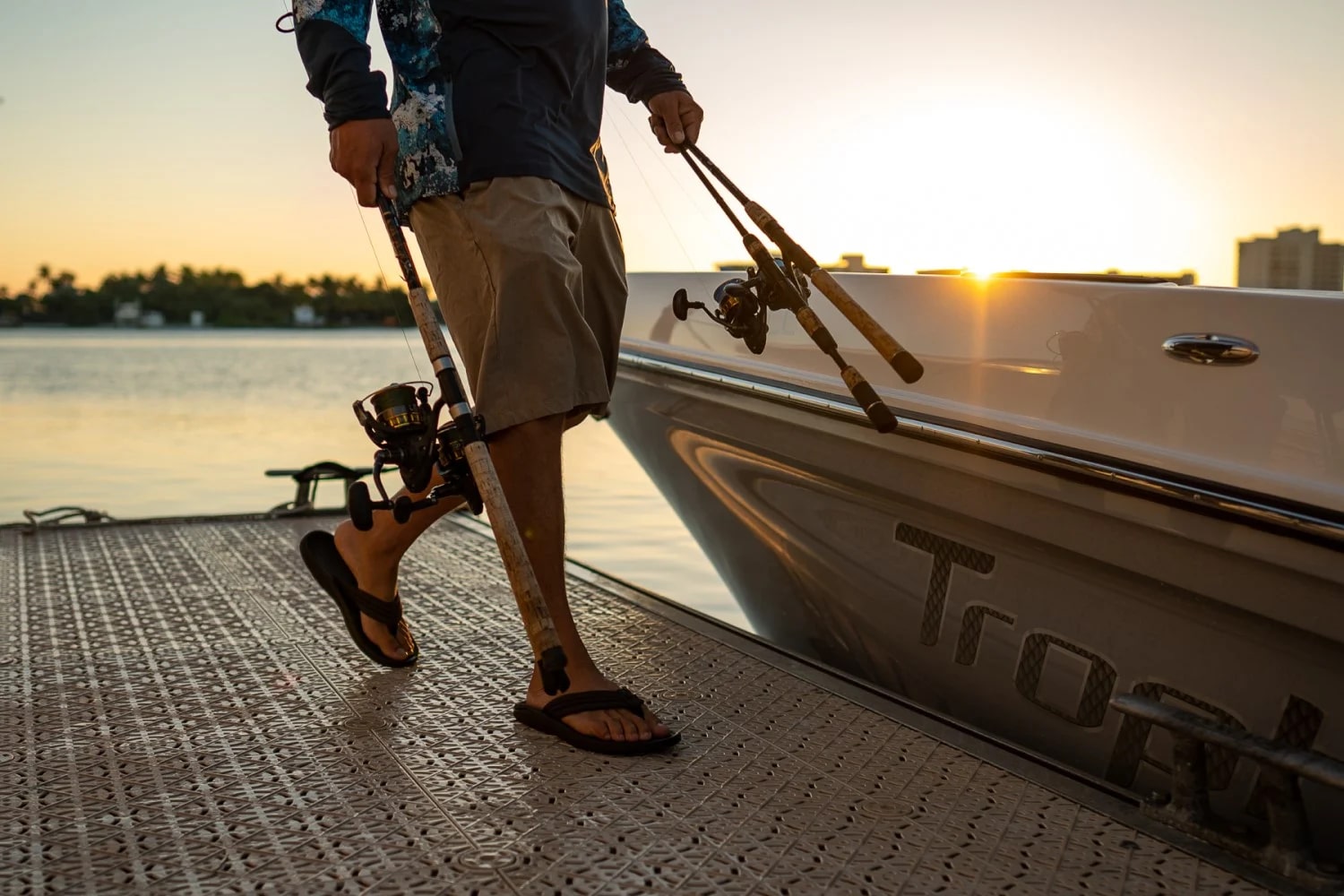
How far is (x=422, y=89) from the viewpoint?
1.98 m

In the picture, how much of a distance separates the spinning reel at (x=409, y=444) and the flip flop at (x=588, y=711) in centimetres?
36

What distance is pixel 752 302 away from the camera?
239 cm

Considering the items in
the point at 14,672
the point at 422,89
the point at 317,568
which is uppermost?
the point at 422,89

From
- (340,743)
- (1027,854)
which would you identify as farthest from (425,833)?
(1027,854)

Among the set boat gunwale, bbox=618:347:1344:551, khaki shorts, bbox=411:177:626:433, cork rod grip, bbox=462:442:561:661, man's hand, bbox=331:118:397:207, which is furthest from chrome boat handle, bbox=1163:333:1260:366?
man's hand, bbox=331:118:397:207

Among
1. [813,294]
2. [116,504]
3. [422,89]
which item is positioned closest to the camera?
[422,89]

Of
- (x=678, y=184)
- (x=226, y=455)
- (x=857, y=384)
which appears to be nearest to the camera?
(x=857, y=384)

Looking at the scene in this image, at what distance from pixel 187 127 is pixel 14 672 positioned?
21.8 m

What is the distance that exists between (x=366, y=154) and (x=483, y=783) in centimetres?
97

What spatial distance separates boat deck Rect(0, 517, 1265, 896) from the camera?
1.37 m

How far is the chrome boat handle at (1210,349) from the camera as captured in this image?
5.55 feet

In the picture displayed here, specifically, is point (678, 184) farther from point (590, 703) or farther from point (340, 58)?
point (590, 703)

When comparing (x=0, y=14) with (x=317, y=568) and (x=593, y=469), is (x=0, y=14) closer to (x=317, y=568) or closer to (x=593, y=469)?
(x=593, y=469)

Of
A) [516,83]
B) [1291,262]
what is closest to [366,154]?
[516,83]
